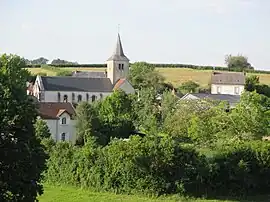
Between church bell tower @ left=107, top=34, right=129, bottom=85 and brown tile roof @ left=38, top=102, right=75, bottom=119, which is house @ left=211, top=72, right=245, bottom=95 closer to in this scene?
church bell tower @ left=107, top=34, right=129, bottom=85

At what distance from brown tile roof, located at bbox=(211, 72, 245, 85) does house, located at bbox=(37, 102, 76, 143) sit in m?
47.8

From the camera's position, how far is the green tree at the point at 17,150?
15.1m

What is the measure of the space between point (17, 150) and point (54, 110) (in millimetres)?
32666

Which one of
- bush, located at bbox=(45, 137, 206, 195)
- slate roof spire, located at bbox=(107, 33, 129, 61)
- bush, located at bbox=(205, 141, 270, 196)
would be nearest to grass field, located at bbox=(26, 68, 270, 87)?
slate roof spire, located at bbox=(107, 33, 129, 61)

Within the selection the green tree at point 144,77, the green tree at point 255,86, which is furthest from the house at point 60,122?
the green tree at point 255,86

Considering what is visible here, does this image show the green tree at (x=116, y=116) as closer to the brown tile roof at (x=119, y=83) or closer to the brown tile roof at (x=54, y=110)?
the brown tile roof at (x=54, y=110)

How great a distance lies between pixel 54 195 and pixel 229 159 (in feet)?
28.3

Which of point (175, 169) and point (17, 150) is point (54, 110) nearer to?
point (175, 169)

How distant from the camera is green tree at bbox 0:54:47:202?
15.1 metres

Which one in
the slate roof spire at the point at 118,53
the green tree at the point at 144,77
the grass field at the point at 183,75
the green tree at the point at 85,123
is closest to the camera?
the green tree at the point at 85,123

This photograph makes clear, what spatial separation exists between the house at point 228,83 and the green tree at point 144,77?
31.3ft

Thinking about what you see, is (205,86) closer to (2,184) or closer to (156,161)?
(156,161)

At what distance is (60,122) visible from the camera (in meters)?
46.8

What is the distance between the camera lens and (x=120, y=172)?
26.1 meters
